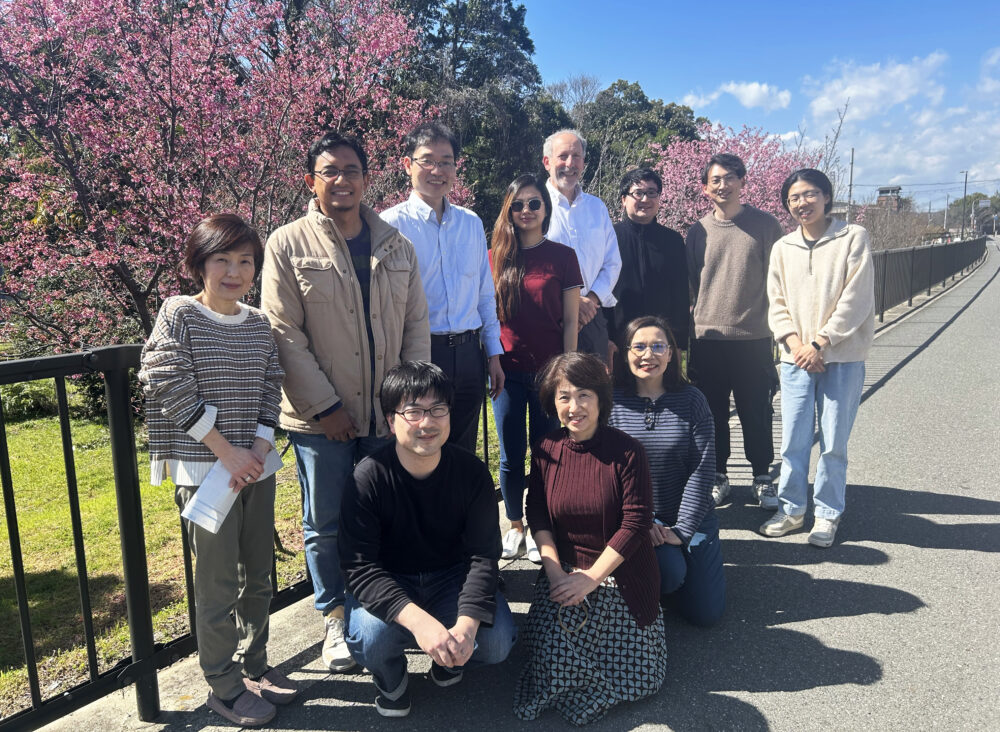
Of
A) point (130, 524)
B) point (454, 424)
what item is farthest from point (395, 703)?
point (454, 424)

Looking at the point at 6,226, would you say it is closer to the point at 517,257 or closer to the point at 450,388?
the point at 517,257

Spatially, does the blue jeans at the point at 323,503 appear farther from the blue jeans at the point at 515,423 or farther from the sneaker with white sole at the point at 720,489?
the sneaker with white sole at the point at 720,489

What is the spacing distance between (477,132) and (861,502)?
60.5ft

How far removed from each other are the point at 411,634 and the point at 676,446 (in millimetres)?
1430

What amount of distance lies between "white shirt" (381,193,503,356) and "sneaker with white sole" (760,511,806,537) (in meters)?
2.01

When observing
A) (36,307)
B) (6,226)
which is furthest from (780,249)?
(6,226)

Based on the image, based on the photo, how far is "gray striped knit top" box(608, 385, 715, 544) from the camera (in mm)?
3043

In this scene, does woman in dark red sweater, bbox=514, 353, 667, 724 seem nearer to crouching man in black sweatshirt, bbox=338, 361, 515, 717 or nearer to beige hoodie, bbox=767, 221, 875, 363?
crouching man in black sweatshirt, bbox=338, 361, 515, 717

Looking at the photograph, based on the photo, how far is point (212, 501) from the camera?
7.14ft

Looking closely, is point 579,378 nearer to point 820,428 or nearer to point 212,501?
point 212,501

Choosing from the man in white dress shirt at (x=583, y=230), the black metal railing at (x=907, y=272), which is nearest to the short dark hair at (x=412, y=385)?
the man in white dress shirt at (x=583, y=230)

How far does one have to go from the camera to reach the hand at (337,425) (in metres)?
2.59

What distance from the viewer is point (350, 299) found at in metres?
2.64

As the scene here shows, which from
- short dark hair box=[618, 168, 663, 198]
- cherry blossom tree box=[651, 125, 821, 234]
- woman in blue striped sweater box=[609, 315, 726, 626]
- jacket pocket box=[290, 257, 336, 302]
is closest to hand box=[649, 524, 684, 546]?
woman in blue striped sweater box=[609, 315, 726, 626]
